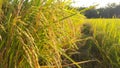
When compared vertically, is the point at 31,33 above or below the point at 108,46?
above

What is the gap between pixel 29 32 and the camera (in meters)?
2.05

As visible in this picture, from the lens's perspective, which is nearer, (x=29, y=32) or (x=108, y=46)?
(x=29, y=32)

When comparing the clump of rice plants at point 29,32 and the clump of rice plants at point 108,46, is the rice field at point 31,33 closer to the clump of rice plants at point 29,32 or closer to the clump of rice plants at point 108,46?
the clump of rice plants at point 29,32

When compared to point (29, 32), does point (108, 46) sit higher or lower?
lower

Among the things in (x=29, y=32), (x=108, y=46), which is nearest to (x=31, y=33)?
Answer: (x=29, y=32)

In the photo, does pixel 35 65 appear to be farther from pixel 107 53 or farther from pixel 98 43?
pixel 98 43

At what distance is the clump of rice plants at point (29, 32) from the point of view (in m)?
1.98

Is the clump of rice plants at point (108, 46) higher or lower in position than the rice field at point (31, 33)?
lower

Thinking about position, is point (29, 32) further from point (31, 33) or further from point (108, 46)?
point (108, 46)

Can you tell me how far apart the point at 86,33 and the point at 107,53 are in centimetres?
119

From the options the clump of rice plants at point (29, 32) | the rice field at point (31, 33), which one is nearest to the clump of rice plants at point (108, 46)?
the rice field at point (31, 33)

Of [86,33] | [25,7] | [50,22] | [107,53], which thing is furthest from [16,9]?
[86,33]

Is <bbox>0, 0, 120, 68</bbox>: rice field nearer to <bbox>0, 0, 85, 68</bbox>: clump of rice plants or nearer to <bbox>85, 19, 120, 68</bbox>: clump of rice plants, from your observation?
<bbox>0, 0, 85, 68</bbox>: clump of rice plants

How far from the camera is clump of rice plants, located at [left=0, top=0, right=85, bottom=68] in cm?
198
